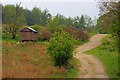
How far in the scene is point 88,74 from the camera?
2388 centimetres

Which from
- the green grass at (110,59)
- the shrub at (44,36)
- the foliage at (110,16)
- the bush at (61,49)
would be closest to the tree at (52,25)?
the shrub at (44,36)

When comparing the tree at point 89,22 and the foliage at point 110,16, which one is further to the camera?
the tree at point 89,22

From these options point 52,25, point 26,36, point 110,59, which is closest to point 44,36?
point 26,36

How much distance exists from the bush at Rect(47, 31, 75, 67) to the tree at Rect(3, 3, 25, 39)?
45.0 meters

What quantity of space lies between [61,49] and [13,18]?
2018 inches

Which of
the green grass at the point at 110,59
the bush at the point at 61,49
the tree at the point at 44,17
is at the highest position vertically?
the tree at the point at 44,17

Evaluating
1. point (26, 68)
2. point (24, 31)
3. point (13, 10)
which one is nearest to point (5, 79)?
point (26, 68)

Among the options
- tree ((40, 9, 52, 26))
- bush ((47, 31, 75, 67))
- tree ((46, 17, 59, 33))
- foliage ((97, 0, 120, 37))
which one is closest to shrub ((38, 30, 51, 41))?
tree ((46, 17, 59, 33))

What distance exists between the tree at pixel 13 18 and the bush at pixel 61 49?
45.0m

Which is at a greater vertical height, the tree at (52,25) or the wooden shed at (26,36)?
the tree at (52,25)

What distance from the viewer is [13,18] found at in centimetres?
7419

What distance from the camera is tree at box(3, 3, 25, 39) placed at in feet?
233

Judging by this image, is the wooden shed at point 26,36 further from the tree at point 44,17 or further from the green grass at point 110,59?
the tree at point 44,17

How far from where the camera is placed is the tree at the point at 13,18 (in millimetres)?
70938
